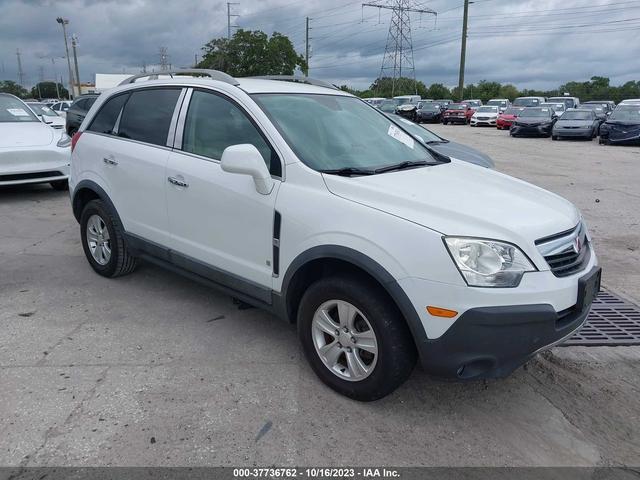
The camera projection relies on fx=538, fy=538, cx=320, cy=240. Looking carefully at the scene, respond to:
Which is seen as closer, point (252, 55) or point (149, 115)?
point (149, 115)

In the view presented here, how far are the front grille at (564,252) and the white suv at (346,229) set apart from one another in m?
0.01

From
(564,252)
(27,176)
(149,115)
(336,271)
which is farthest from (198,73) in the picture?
(27,176)

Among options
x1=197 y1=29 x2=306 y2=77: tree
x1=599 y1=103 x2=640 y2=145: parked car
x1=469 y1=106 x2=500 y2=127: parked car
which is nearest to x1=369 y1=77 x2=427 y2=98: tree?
x1=197 y1=29 x2=306 y2=77: tree

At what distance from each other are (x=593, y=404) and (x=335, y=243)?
1841 mm

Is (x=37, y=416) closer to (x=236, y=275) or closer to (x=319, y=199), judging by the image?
(x=236, y=275)

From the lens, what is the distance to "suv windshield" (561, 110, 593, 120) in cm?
2379

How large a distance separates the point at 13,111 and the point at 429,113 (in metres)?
31.2

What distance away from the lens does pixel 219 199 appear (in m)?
3.60

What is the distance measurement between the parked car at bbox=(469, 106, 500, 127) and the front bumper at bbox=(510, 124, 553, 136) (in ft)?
24.8

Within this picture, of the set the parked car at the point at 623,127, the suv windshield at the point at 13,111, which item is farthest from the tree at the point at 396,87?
the suv windshield at the point at 13,111

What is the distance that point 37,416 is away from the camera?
2.95m

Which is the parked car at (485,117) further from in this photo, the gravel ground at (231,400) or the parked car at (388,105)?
the gravel ground at (231,400)

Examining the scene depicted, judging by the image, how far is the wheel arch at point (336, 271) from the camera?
271 centimetres

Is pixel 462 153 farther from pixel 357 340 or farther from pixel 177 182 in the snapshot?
pixel 357 340
